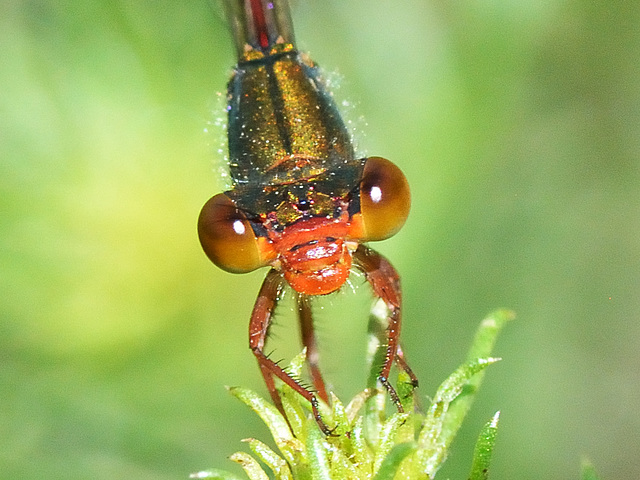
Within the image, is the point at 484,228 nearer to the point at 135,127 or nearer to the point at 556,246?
the point at 556,246

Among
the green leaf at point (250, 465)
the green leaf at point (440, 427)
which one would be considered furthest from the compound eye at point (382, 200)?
the green leaf at point (250, 465)

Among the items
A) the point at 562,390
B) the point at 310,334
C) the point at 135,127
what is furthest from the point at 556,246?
the point at 135,127

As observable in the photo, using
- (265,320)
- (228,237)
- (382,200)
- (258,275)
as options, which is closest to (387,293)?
(382,200)

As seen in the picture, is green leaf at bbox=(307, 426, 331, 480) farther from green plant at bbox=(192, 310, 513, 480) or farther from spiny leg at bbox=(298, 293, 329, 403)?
spiny leg at bbox=(298, 293, 329, 403)

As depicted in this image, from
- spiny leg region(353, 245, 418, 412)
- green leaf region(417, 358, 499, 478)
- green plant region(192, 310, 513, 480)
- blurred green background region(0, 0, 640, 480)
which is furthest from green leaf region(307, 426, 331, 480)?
blurred green background region(0, 0, 640, 480)

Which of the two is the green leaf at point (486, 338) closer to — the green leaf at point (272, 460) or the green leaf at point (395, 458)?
the green leaf at point (395, 458)

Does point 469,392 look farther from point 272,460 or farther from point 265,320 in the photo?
point 265,320
